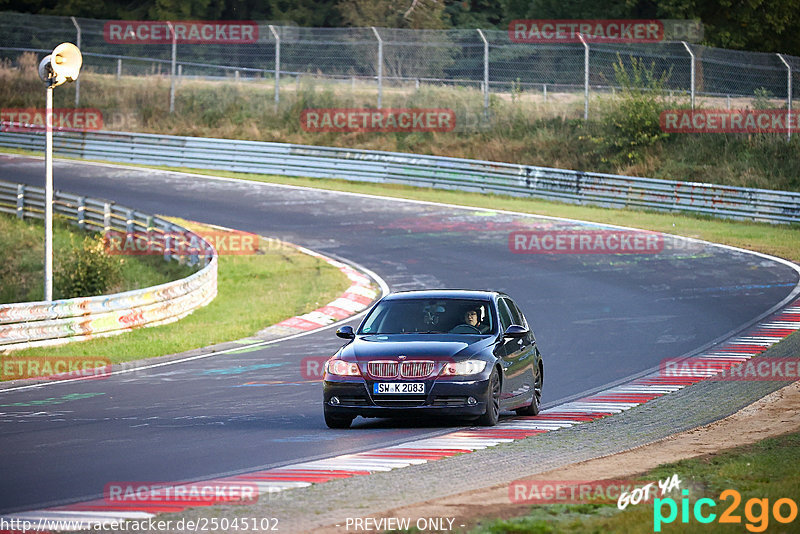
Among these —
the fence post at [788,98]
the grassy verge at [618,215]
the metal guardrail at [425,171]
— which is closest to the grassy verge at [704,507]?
the grassy verge at [618,215]

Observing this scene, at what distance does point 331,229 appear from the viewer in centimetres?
3155

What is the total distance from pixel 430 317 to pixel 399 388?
1.39 meters

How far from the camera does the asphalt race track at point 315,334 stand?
1002 centimetres

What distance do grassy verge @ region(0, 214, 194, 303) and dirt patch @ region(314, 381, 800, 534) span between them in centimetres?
1645

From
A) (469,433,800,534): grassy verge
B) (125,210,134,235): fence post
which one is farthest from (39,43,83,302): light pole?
(469,433,800,534): grassy verge

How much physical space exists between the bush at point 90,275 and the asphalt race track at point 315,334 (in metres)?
5.65

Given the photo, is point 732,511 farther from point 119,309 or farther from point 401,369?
point 119,309

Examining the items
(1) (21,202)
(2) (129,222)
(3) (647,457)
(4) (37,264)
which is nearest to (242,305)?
(2) (129,222)

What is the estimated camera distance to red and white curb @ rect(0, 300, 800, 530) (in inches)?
296

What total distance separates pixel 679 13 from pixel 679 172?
19111 millimetres

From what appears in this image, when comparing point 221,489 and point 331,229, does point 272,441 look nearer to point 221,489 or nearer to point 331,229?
point 221,489

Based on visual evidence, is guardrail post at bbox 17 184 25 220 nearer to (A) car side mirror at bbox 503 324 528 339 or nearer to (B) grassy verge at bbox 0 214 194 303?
(B) grassy verge at bbox 0 214 194 303

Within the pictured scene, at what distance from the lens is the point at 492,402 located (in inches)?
453

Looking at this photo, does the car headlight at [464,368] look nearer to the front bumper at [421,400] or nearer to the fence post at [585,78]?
the front bumper at [421,400]
